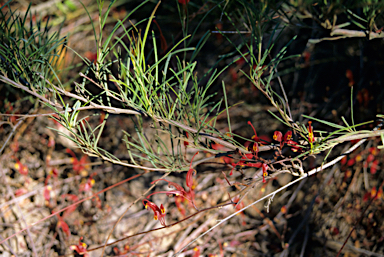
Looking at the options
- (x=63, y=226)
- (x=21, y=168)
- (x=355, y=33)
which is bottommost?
(x=63, y=226)

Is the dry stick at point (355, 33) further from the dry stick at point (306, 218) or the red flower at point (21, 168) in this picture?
the red flower at point (21, 168)

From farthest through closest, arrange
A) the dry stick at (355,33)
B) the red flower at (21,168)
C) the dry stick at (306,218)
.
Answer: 1. the red flower at (21,168)
2. the dry stick at (306,218)
3. the dry stick at (355,33)

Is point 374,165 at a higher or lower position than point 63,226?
higher

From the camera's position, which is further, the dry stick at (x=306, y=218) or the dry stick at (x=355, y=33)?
the dry stick at (x=306, y=218)

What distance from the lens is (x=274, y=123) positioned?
133cm

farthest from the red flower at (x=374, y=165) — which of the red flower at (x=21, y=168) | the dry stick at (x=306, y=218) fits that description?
the red flower at (x=21, y=168)

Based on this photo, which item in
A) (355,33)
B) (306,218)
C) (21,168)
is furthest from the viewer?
(21,168)

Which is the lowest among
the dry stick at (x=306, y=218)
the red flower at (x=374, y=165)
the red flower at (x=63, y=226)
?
the red flower at (x=63, y=226)

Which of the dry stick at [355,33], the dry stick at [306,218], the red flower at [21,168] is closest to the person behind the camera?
the dry stick at [355,33]

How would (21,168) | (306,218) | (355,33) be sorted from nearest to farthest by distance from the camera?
(355,33)
(306,218)
(21,168)

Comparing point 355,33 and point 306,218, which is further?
point 306,218

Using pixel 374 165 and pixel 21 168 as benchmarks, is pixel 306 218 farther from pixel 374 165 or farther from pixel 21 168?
pixel 21 168

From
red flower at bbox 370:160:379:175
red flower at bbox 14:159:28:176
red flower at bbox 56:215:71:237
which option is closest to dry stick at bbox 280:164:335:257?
red flower at bbox 370:160:379:175

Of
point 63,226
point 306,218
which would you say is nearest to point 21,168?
point 63,226
